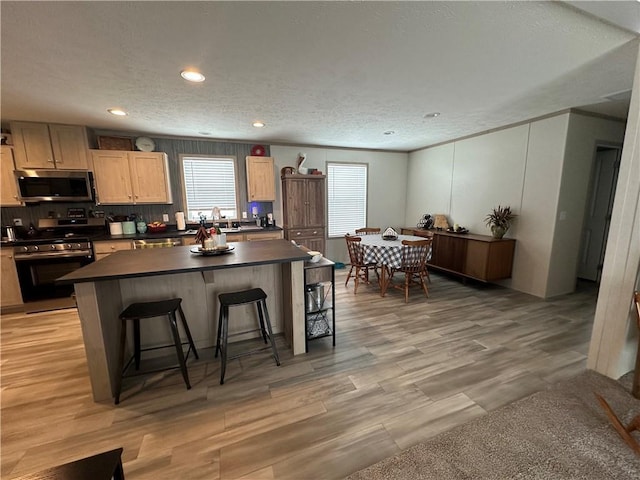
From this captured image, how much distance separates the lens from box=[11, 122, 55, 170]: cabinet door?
3.57 m

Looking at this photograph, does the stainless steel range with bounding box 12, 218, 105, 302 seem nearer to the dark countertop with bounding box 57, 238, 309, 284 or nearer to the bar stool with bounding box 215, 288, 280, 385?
the dark countertop with bounding box 57, 238, 309, 284

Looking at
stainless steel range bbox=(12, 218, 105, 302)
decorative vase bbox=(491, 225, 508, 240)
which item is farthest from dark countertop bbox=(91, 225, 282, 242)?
decorative vase bbox=(491, 225, 508, 240)

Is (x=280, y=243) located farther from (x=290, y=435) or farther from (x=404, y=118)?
(x=404, y=118)

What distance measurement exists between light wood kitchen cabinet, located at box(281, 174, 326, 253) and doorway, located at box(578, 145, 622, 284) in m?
4.43

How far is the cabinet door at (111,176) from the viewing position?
13.0 ft

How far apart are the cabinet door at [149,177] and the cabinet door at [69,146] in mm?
584

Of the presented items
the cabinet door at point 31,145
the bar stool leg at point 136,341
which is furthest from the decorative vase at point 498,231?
the cabinet door at point 31,145

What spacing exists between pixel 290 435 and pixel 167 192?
413 cm

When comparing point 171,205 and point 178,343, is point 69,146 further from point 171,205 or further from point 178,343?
point 178,343

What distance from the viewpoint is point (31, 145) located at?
3.64 m

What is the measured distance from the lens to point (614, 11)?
62.7 inches

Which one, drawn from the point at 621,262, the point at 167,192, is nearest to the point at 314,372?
the point at 621,262

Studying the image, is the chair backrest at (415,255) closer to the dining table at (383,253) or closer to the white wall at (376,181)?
the dining table at (383,253)

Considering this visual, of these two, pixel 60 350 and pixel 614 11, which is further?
pixel 60 350
